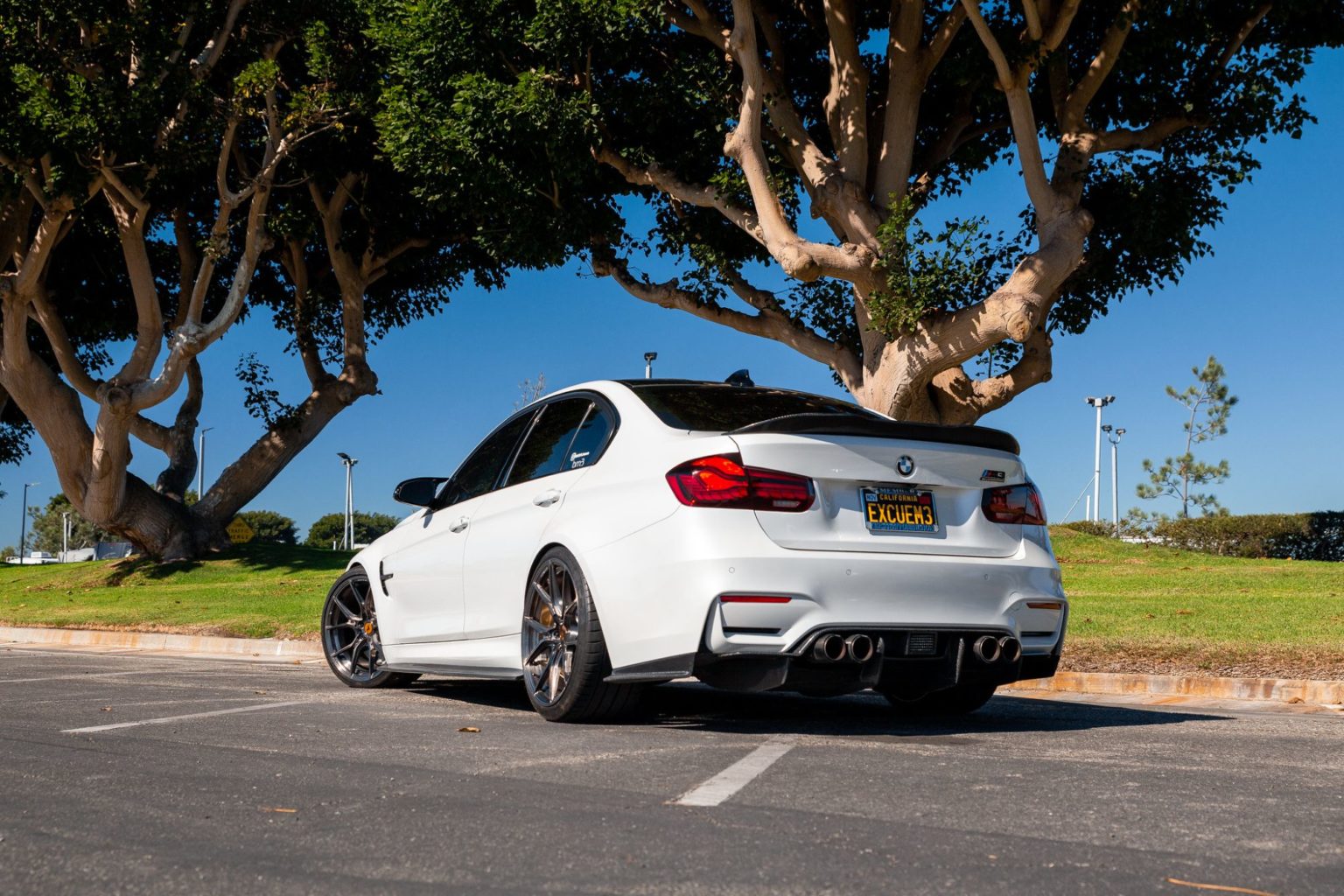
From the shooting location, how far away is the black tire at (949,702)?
6.77 metres

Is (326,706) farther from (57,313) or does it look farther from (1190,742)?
(57,313)

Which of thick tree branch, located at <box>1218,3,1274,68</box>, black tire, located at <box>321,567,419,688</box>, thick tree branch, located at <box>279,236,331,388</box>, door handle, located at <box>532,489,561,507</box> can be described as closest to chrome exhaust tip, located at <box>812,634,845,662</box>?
door handle, located at <box>532,489,561,507</box>

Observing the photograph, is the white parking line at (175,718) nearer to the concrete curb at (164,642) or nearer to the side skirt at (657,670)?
the side skirt at (657,670)

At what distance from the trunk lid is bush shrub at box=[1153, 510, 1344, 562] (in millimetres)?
24880

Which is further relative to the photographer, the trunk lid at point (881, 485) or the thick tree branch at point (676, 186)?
the thick tree branch at point (676, 186)

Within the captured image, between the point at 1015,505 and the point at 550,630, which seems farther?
the point at 550,630

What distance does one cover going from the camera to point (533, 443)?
701cm

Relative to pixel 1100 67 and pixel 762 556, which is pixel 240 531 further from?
pixel 762 556

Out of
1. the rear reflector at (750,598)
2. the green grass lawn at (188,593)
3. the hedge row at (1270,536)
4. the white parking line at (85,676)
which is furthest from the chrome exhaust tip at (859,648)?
the hedge row at (1270,536)

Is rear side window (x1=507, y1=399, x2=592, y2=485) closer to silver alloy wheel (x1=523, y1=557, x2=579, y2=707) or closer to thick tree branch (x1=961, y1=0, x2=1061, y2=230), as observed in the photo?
silver alloy wheel (x1=523, y1=557, x2=579, y2=707)

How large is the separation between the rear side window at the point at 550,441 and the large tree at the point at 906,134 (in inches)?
347

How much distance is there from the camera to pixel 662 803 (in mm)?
4043

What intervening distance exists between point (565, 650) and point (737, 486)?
1241 mm

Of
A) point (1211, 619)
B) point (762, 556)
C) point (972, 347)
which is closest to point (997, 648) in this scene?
point (762, 556)
